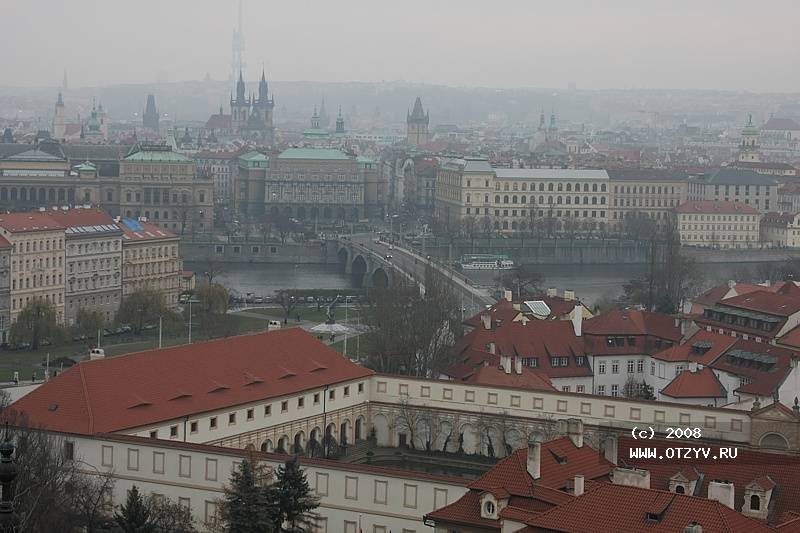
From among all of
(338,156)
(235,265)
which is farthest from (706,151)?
(235,265)

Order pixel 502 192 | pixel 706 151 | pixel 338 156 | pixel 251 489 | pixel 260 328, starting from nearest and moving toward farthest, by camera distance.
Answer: pixel 251 489 < pixel 260 328 < pixel 502 192 < pixel 338 156 < pixel 706 151

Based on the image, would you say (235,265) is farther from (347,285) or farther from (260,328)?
(260,328)

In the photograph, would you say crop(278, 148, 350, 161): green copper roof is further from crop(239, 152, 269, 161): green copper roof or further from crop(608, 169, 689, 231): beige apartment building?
crop(608, 169, 689, 231): beige apartment building

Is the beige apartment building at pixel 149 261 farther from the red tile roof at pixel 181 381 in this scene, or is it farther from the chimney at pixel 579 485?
the chimney at pixel 579 485

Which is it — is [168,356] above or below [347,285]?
above

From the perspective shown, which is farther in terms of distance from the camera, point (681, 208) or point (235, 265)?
point (681, 208)

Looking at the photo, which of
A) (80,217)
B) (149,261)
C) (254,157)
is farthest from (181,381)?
(254,157)

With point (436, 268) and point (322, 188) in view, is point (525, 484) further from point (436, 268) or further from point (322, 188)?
point (322, 188)
